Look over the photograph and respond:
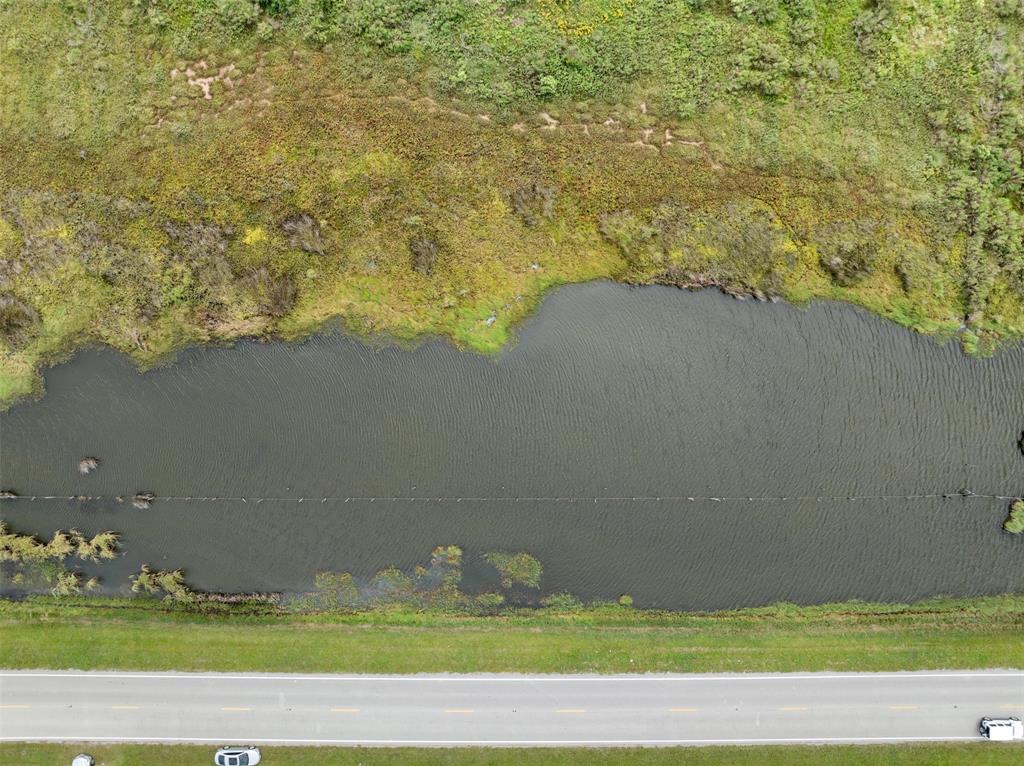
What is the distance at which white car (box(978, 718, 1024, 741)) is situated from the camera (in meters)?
19.4

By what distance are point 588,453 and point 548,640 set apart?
6.56 meters

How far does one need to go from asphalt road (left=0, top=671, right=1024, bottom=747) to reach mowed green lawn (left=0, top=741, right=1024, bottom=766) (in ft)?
1.02

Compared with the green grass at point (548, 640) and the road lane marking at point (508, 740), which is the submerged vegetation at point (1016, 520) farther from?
the road lane marking at point (508, 740)

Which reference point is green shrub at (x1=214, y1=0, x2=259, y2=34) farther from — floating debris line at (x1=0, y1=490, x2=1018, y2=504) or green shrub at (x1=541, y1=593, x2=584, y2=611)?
green shrub at (x1=541, y1=593, x2=584, y2=611)

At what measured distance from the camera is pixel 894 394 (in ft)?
69.1

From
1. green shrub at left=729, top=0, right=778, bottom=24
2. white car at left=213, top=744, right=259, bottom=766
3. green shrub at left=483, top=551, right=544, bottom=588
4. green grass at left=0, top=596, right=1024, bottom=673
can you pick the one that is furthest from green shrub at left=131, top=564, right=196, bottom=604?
green shrub at left=729, top=0, right=778, bottom=24

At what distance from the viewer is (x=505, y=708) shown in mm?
20109

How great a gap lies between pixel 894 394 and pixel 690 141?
454 inches

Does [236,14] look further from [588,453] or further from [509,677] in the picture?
[509,677]

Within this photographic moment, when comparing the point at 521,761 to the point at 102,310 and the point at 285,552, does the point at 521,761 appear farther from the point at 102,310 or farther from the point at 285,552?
the point at 102,310

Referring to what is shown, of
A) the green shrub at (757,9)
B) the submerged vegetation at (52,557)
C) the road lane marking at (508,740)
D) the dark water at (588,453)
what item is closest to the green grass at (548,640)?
the dark water at (588,453)

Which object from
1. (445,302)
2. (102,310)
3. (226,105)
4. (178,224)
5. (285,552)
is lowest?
(285,552)

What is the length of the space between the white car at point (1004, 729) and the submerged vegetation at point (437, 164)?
12677mm

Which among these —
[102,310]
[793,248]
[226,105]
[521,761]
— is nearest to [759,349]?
[793,248]
